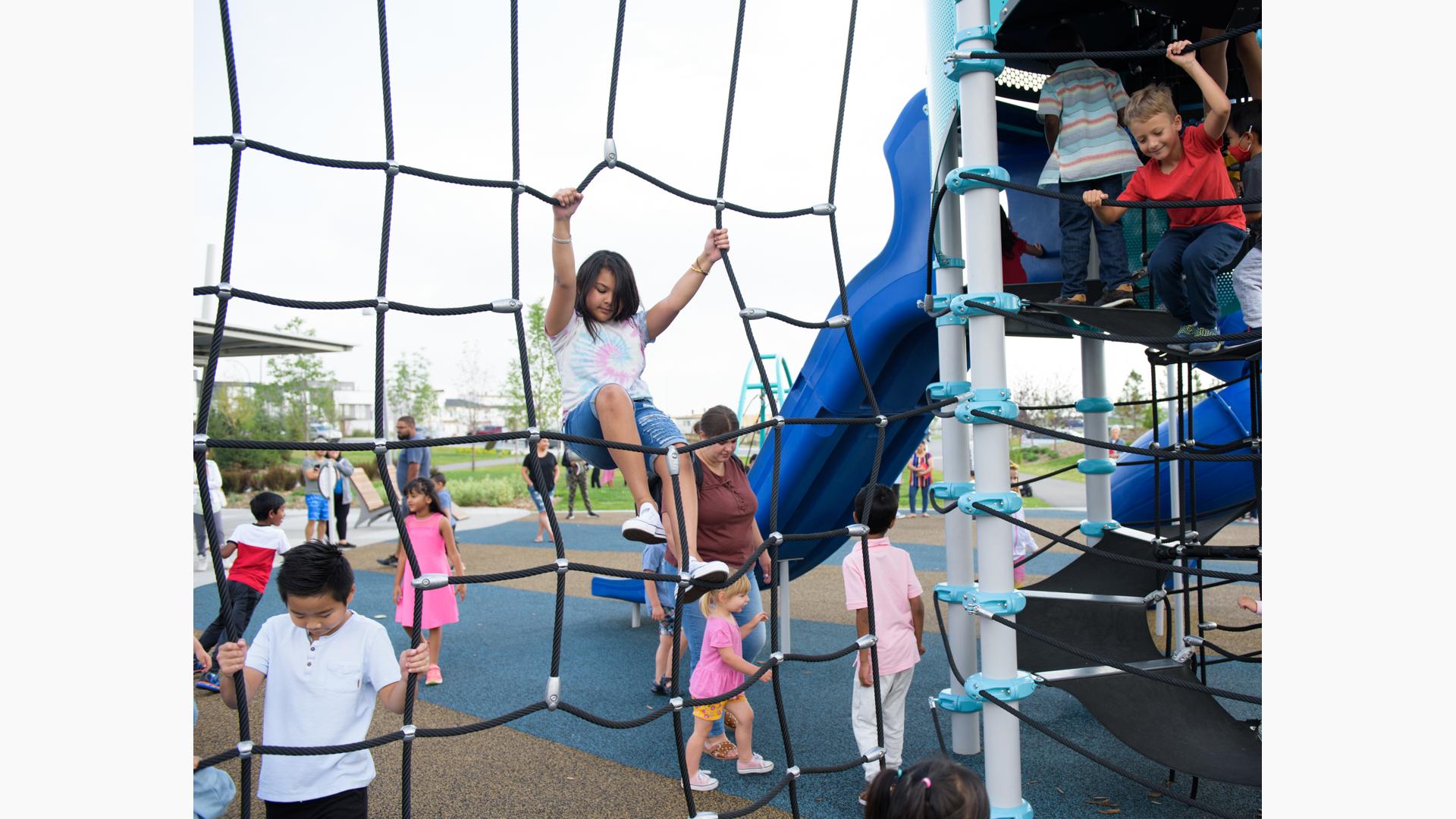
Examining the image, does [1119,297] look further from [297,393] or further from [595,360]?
[297,393]

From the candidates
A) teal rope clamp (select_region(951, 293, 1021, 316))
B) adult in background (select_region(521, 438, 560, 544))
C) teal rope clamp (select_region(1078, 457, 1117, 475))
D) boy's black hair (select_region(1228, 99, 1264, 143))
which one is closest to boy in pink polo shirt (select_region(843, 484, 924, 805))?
teal rope clamp (select_region(951, 293, 1021, 316))

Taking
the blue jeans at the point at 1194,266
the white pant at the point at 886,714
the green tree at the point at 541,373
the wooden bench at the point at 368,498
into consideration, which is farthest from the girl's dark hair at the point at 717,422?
the green tree at the point at 541,373

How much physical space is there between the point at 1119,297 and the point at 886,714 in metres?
1.60

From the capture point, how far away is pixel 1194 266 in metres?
2.65

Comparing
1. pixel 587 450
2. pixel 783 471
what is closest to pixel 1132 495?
pixel 783 471

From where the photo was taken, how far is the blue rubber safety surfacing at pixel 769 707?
3.15 meters

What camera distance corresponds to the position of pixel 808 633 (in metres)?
5.74

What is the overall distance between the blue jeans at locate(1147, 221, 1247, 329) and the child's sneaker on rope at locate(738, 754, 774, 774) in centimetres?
208

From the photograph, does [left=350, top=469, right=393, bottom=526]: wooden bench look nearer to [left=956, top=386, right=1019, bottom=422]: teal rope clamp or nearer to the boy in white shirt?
the boy in white shirt

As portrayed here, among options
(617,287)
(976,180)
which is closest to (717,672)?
(617,287)

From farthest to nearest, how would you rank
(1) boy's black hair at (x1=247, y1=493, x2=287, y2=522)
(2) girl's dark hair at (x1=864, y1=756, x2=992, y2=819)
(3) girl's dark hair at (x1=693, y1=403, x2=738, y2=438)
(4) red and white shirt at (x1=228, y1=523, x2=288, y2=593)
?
(1) boy's black hair at (x1=247, y1=493, x2=287, y2=522) < (4) red and white shirt at (x1=228, y1=523, x2=288, y2=593) < (3) girl's dark hair at (x1=693, y1=403, x2=738, y2=438) < (2) girl's dark hair at (x1=864, y1=756, x2=992, y2=819)

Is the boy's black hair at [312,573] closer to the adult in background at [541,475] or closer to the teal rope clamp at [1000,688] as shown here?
the adult in background at [541,475]

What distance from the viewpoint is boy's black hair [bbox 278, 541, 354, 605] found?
1973 mm

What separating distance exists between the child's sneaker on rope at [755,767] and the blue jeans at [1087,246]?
1958 mm
